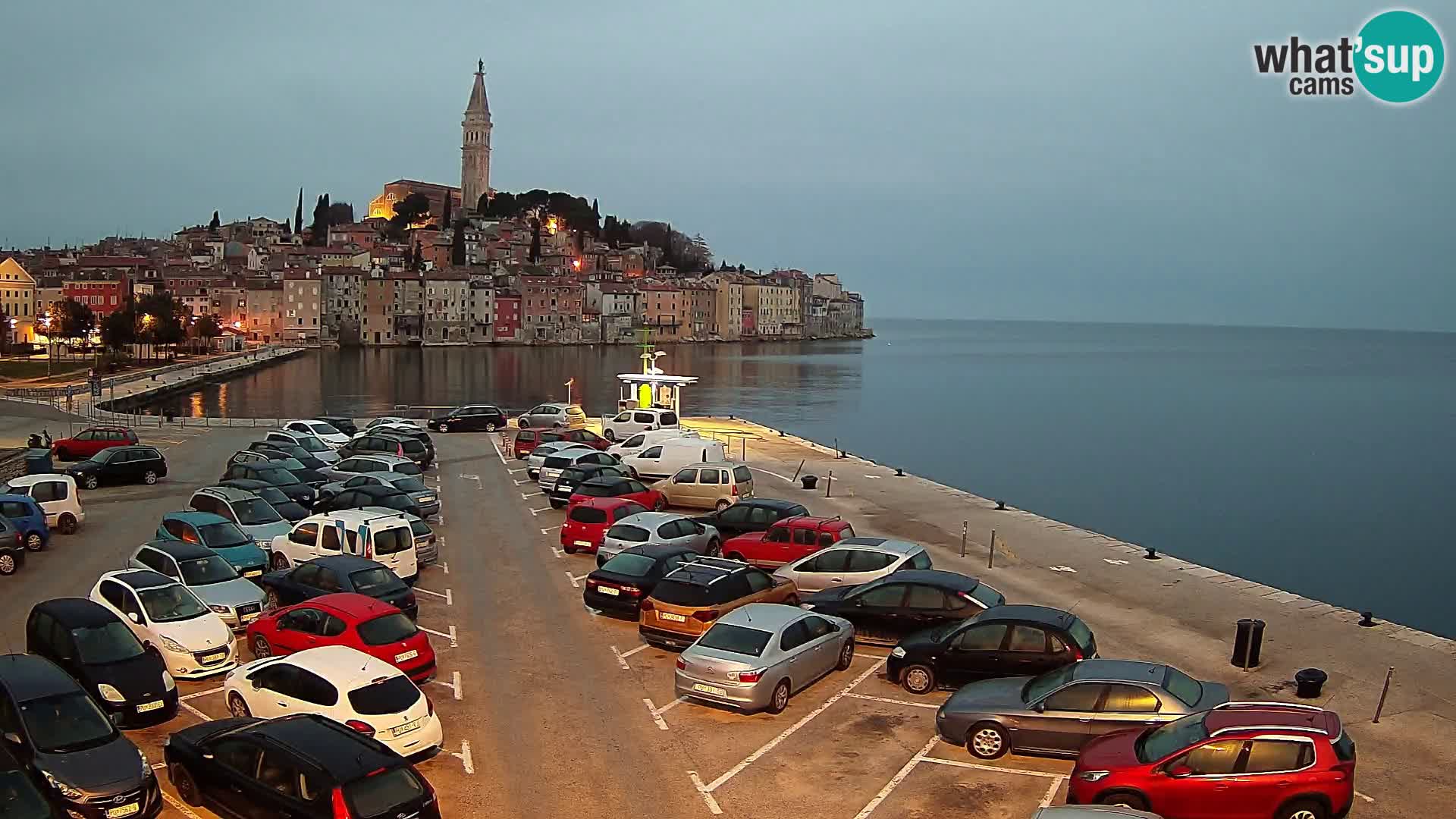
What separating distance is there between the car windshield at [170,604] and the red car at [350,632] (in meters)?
0.74

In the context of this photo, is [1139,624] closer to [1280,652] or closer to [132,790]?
[1280,652]

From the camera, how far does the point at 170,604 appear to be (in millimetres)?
13383

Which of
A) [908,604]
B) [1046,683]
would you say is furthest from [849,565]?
[1046,683]

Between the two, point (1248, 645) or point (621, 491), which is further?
point (621, 491)

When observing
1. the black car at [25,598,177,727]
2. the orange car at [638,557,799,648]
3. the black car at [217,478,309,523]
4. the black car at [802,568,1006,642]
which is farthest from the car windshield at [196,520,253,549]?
the black car at [802,568,1006,642]

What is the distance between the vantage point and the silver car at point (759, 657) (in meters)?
11.9

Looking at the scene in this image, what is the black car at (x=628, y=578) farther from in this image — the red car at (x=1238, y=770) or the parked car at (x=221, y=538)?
the red car at (x=1238, y=770)

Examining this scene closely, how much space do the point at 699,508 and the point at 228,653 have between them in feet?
43.3

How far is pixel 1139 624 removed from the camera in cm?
1639

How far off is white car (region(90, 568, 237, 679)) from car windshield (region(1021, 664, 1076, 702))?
29.0ft

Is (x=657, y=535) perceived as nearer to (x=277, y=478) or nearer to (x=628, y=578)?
(x=628, y=578)

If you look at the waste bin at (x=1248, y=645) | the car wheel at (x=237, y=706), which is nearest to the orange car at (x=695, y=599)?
the car wheel at (x=237, y=706)

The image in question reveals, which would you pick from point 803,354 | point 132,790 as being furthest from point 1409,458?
point 803,354

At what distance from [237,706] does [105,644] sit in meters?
1.77
